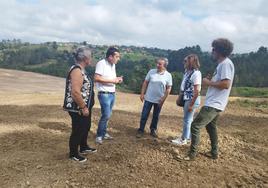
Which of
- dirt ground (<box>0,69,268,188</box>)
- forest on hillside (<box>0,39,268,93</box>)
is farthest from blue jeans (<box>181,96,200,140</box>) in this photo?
forest on hillside (<box>0,39,268,93</box>)

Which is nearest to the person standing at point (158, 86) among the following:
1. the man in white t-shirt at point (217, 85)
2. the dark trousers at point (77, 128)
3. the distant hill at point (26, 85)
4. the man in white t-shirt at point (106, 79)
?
the man in white t-shirt at point (106, 79)

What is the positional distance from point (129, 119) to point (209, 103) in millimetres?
4502

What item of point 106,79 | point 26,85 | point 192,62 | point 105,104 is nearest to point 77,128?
point 105,104

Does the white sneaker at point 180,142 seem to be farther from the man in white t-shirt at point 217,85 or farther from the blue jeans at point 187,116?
the man in white t-shirt at point 217,85

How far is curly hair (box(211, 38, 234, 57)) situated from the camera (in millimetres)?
5773

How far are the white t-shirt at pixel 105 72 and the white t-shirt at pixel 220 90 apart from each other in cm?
179

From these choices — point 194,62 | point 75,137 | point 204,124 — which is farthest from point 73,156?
point 194,62

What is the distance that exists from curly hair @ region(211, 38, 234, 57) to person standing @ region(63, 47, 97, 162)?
6.40ft

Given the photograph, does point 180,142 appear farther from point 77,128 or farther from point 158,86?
point 77,128

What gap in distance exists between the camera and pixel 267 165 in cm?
680

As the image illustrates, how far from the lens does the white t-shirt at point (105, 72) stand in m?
6.68

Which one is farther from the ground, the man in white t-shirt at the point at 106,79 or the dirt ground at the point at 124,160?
the man in white t-shirt at the point at 106,79

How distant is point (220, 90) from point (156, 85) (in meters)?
1.91

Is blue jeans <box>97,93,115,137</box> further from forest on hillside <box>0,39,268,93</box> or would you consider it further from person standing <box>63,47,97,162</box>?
forest on hillside <box>0,39,268,93</box>
